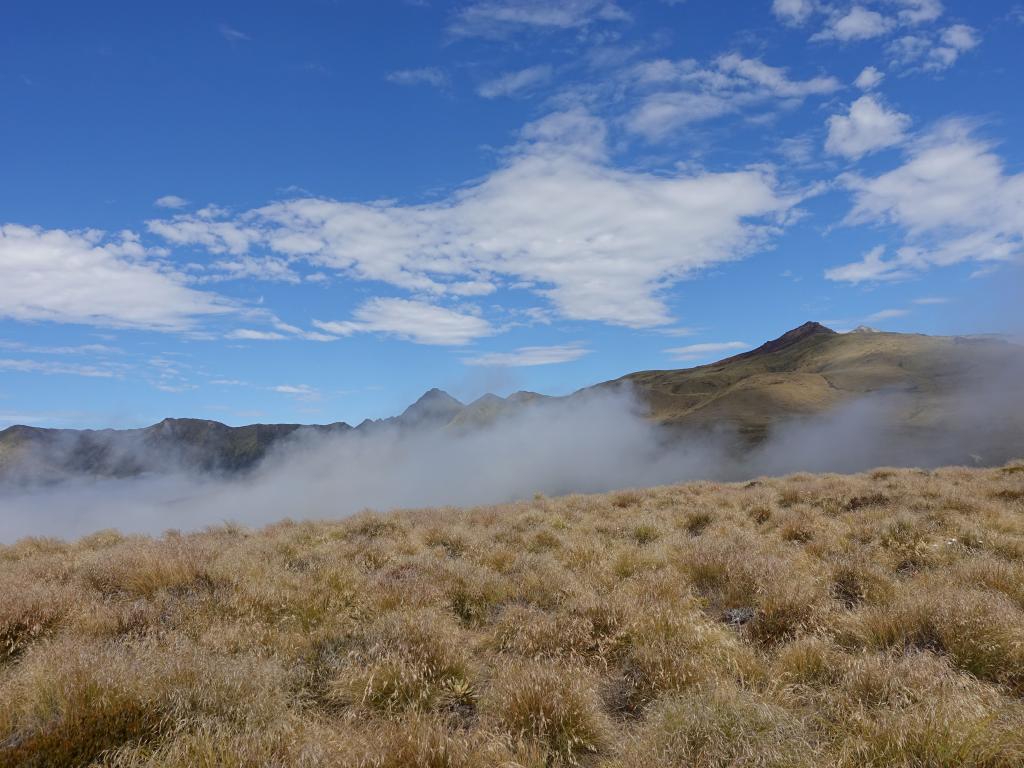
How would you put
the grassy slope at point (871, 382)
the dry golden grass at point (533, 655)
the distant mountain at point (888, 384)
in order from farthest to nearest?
the grassy slope at point (871, 382)
the distant mountain at point (888, 384)
the dry golden grass at point (533, 655)

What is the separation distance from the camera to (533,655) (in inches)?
223

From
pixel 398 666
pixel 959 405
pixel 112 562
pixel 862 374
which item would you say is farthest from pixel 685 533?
pixel 862 374

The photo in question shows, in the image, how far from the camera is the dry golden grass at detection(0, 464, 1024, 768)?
3.65 m

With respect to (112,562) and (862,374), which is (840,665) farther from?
(862,374)

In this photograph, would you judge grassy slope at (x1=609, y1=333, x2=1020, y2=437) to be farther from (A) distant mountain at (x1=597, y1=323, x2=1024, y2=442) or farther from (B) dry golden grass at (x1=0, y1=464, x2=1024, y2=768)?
(B) dry golden grass at (x1=0, y1=464, x2=1024, y2=768)

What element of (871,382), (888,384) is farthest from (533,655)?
(871,382)

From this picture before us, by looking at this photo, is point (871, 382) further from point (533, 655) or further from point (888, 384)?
point (533, 655)

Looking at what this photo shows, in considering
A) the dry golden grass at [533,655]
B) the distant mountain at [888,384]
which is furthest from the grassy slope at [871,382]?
the dry golden grass at [533,655]

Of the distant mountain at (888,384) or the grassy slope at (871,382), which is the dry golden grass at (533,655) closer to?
the distant mountain at (888,384)

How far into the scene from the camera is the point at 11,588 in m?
6.96

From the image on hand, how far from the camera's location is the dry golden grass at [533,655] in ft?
12.0

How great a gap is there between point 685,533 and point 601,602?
636cm

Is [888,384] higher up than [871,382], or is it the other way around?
[871,382]

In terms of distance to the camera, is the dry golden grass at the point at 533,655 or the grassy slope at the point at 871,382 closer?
the dry golden grass at the point at 533,655
